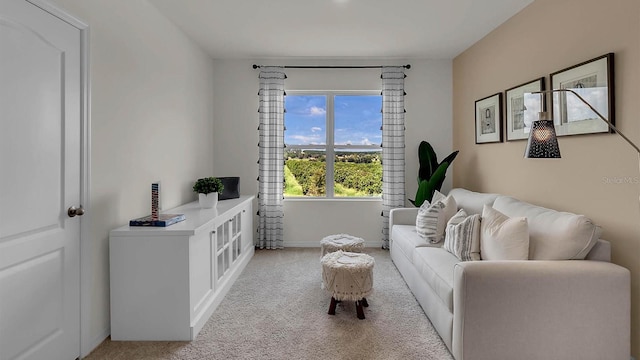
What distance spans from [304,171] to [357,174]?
2.46 feet

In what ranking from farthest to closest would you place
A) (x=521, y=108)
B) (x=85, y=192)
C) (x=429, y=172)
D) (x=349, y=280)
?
1. (x=429, y=172)
2. (x=521, y=108)
3. (x=349, y=280)
4. (x=85, y=192)

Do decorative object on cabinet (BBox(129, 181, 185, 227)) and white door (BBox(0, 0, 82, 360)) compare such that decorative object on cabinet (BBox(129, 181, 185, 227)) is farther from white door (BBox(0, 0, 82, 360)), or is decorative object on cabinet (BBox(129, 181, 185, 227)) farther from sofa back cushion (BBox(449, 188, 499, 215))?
sofa back cushion (BBox(449, 188, 499, 215))

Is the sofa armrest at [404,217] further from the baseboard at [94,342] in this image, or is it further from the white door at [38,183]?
the white door at [38,183]

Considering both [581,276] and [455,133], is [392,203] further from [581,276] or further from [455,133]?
[581,276]

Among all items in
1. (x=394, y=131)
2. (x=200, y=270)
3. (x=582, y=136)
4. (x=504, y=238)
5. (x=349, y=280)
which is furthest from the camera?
(x=394, y=131)

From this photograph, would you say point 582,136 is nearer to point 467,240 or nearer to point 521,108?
point 521,108

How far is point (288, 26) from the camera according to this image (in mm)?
3605

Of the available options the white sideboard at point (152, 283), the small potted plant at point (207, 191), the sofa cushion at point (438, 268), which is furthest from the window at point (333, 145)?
the white sideboard at point (152, 283)

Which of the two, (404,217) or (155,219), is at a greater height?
(155,219)

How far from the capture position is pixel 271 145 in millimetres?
4652

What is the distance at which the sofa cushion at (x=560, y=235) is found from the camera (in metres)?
2.01

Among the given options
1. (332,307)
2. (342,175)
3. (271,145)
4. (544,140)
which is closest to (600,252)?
(544,140)

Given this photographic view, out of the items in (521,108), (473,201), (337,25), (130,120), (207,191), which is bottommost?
(473,201)

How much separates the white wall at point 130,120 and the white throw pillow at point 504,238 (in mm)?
2641
